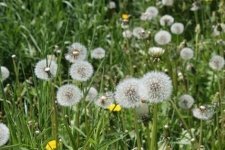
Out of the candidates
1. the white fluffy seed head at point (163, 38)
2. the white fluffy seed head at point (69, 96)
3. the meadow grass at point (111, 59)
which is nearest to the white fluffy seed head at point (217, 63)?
the meadow grass at point (111, 59)

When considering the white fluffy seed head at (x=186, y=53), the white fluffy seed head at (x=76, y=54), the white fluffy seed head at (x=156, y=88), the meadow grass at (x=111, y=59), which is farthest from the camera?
the white fluffy seed head at (x=186, y=53)

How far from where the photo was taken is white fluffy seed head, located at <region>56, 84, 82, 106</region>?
2314 mm

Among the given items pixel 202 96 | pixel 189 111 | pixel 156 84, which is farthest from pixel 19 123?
pixel 202 96

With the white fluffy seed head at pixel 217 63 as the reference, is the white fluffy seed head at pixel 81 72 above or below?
above

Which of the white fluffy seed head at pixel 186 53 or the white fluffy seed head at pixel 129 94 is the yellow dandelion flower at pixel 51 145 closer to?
the white fluffy seed head at pixel 129 94

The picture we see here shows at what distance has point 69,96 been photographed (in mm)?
2324

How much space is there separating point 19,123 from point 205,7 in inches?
106

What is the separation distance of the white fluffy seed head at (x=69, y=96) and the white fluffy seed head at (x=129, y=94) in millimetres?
286

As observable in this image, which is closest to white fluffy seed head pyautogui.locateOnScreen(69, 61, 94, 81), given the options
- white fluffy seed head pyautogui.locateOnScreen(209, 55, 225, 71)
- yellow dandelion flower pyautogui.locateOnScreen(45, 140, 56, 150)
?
yellow dandelion flower pyautogui.locateOnScreen(45, 140, 56, 150)

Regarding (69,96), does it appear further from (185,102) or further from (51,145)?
(185,102)

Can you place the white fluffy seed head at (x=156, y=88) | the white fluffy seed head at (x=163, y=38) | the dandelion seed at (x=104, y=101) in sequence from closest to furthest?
1. the white fluffy seed head at (x=156, y=88)
2. the dandelion seed at (x=104, y=101)
3. the white fluffy seed head at (x=163, y=38)

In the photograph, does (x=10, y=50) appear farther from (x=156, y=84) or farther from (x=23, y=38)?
(x=156, y=84)

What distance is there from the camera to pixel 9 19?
4.07 meters

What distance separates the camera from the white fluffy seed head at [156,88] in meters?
1.97
